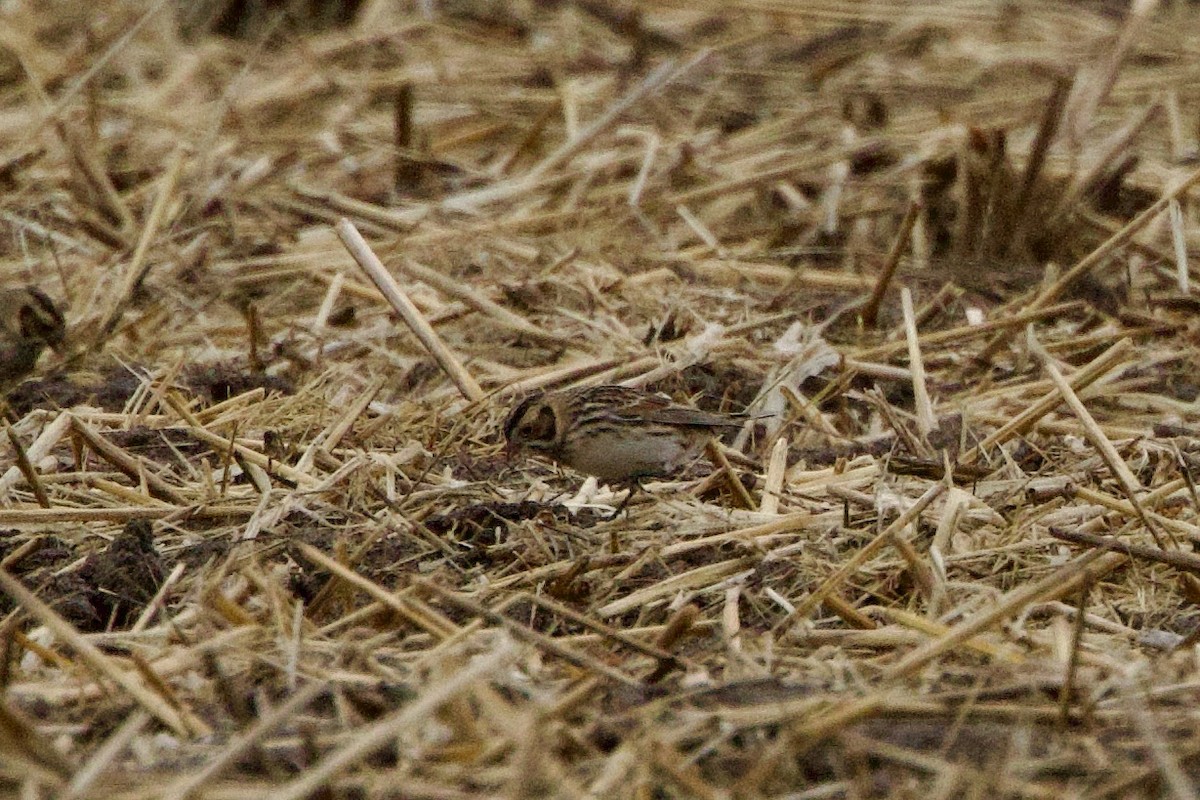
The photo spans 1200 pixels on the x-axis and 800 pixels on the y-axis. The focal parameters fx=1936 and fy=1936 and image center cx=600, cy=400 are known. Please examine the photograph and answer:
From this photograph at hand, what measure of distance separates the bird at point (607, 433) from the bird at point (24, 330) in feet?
7.69

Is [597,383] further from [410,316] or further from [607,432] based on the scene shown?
[607,432]

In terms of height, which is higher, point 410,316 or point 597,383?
point 410,316

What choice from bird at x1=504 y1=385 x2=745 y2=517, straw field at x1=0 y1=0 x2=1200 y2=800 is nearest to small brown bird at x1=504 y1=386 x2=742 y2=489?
bird at x1=504 y1=385 x2=745 y2=517

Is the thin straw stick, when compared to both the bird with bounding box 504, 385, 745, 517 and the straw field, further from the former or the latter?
the bird with bounding box 504, 385, 745, 517

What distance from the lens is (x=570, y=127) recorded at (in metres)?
10.4

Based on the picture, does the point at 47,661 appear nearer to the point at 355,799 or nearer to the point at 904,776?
the point at 355,799

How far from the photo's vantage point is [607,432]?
5.75m

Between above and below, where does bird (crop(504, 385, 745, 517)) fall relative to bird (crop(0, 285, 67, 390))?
above

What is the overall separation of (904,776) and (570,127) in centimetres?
692

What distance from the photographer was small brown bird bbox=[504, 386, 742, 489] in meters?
5.75

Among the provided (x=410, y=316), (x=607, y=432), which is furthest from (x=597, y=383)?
(x=607, y=432)

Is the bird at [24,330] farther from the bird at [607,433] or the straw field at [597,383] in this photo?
the bird at [607,433]

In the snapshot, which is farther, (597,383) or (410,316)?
(597,383)

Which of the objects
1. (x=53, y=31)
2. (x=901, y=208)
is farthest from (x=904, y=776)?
(x=53, y=31)
